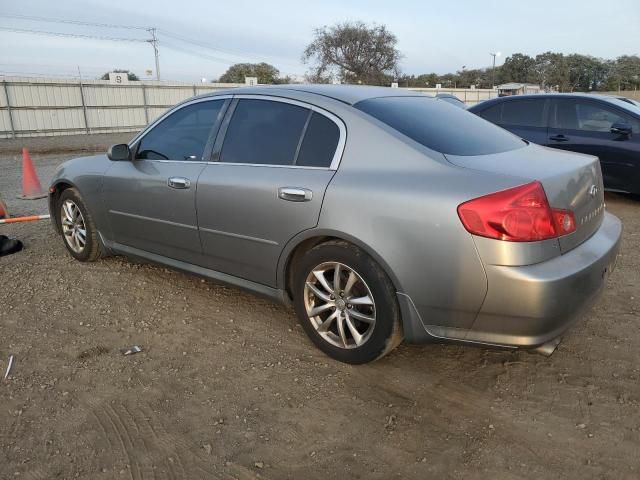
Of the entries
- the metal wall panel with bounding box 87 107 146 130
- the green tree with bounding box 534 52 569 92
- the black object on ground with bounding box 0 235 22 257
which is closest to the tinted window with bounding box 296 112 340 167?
the black object on ground with bounding box 0 235 22 257

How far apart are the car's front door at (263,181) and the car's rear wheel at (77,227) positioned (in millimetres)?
1613

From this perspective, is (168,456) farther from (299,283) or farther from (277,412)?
(299,283)

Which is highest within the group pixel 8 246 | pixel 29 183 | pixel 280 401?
pixel 29 183

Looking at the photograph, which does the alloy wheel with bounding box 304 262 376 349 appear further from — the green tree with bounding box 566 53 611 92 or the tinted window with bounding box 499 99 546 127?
the green tree with bounding box 566 53 611 92

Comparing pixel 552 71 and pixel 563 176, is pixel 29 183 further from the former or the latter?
pixel 552 71

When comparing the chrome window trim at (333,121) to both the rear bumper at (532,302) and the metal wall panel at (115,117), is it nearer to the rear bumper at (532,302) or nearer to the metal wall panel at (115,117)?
the rear bumper at (532,302)

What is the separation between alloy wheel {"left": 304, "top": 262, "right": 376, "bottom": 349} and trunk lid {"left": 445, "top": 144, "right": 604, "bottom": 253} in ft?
2.81

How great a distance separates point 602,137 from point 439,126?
496 cm

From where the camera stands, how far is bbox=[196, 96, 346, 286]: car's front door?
3.04 metres

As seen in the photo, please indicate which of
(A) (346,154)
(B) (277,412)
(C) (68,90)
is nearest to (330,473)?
(B) (277,412)

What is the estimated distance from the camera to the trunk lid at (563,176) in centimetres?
260

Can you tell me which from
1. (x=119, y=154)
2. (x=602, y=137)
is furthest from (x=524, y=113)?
(x=119, y=154)

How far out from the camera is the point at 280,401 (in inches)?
110

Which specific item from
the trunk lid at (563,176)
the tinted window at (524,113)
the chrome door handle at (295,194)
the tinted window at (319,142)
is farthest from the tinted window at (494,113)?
the chrome door handle at (295,194)
